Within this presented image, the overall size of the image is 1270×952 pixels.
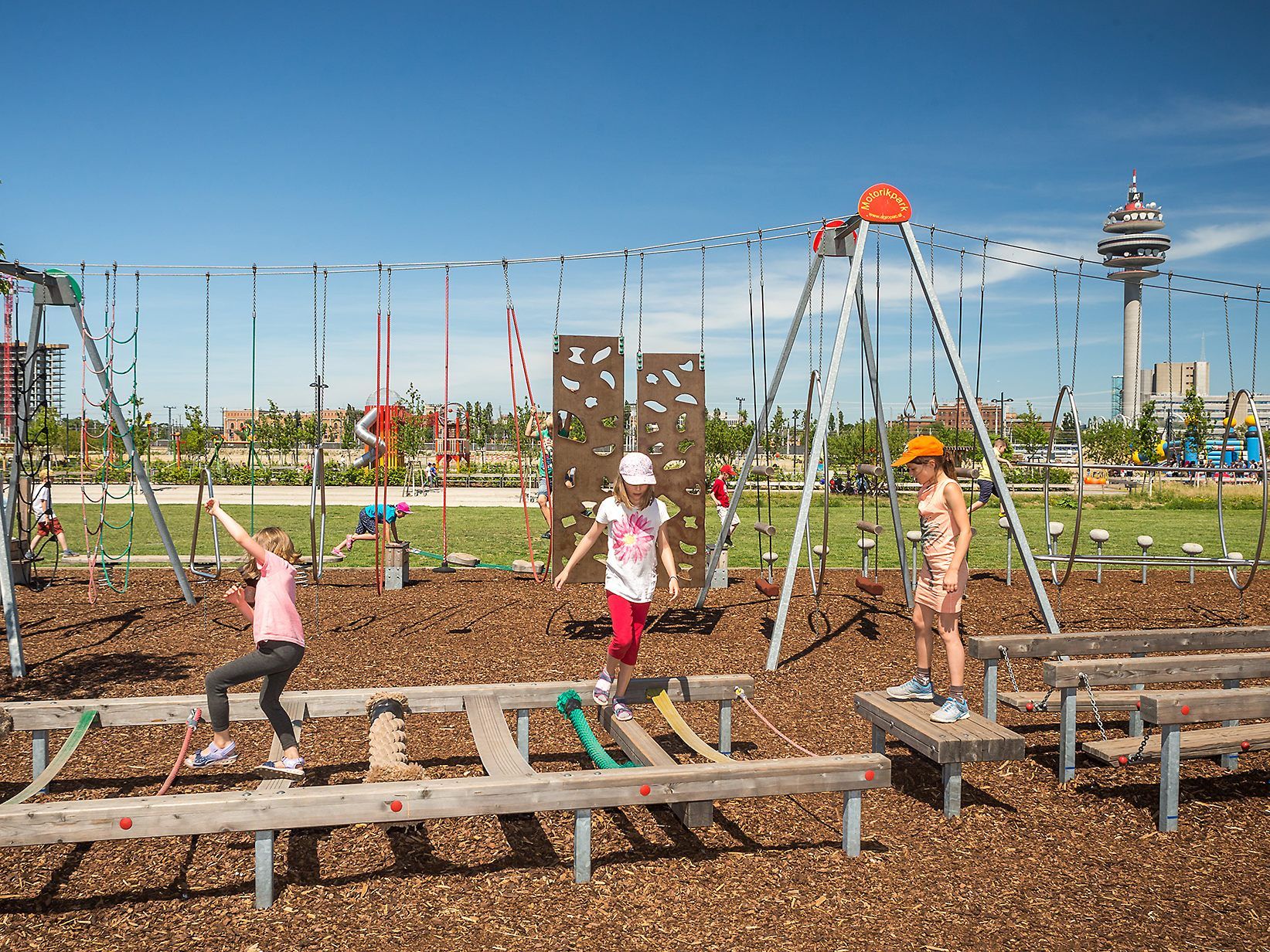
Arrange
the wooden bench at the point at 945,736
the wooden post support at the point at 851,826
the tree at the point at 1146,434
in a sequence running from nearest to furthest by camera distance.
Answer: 1. the wooden post support at the point at 851,826
2. the wooden bench at the point at 945,736
3. the tree at the point at 1146,434

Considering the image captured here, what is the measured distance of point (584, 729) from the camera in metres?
5.18

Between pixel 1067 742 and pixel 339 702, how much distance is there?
4.27 meters

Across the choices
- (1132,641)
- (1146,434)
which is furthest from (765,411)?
(1146,434)

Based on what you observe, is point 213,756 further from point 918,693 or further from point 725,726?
point 918,693

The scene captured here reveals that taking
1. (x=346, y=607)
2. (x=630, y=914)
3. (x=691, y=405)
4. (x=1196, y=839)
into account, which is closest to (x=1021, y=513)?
(x=691, y=405)

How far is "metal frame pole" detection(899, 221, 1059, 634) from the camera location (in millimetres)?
8070

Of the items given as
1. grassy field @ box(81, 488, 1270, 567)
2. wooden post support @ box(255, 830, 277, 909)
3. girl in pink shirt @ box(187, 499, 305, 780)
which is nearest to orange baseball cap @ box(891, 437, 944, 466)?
girl in pink shirt @ box(187, 499, 305, 780)

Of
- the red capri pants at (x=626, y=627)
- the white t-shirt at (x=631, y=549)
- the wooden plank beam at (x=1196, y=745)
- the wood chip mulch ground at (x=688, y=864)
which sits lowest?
the wood chip mulch ground at (x=688, y=864)

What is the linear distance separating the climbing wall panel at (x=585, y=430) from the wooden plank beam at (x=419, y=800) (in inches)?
264

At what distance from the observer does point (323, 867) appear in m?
4.45

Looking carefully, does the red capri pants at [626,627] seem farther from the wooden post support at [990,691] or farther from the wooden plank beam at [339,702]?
the wooden post support at [990,691]

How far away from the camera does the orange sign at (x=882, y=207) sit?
8.55m

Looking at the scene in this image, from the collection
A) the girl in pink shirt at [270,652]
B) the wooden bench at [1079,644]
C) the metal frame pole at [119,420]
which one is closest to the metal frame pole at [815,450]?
the wooden bench at [1079,644]

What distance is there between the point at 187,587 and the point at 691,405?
20.7 ft
